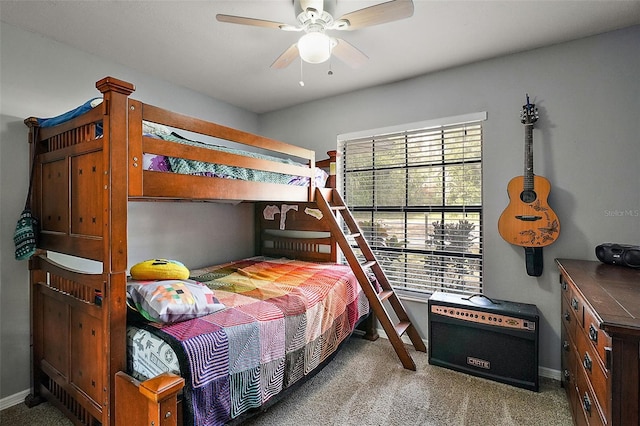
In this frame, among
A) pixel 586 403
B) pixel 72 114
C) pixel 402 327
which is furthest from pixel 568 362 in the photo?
pixel 72 114

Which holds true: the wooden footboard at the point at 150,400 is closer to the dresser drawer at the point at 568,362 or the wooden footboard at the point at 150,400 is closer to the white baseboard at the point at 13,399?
the white baseboard at the point at 13,399

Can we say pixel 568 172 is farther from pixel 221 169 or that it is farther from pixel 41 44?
pixel 41 44

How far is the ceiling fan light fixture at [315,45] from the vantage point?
171 centimetres

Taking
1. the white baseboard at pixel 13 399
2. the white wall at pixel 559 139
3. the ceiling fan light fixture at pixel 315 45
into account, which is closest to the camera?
the ceiling fan light fixture at pixel 315 45

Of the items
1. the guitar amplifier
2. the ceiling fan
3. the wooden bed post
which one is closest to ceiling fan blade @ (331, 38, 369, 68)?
the ceiling fan

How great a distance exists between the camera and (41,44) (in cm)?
224

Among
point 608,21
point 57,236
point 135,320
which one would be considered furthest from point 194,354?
point 608,21

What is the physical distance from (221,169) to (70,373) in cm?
143

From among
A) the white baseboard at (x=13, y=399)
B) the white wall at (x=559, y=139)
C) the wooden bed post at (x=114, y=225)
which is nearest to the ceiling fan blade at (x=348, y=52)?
the white wall at (x=559, y=139)

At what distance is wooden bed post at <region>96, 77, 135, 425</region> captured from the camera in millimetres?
1408

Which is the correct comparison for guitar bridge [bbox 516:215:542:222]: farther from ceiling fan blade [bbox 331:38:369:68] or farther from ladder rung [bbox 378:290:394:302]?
ceiling fan blade [bbox 331:38:369:68]

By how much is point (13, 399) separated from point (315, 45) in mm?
2949

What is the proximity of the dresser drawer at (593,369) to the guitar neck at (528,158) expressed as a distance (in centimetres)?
111

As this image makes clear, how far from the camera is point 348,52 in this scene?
2.03 m
